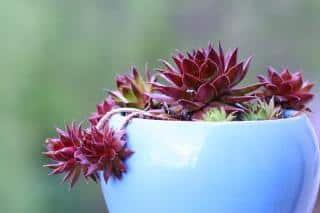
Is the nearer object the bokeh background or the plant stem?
the plant stem

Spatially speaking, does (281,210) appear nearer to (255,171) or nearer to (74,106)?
(255,171)

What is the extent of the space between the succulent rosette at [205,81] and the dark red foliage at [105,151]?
73mm

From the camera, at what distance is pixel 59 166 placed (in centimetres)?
55

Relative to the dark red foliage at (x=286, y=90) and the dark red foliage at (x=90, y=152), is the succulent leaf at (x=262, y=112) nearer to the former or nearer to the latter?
the dark red foliage at (x=286, y=90)

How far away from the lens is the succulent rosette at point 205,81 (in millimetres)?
516

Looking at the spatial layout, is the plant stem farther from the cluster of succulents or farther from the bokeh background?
the bokeh background

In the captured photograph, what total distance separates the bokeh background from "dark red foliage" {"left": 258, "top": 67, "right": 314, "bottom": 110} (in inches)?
8.4

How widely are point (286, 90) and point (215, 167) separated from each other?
0.18 meters

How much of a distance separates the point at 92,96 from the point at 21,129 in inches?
5.1

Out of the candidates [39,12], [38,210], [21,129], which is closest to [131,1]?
[39,12]

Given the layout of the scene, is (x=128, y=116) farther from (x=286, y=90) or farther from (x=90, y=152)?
(x=286, y=90)

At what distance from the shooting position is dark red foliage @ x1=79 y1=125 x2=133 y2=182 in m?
0.51

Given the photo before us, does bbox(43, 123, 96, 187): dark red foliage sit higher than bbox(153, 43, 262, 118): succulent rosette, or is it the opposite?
bbox(153, 43, 262, 118): succulent rosette

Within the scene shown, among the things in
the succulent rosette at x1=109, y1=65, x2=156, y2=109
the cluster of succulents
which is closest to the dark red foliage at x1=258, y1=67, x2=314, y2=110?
the cluster of succulents
